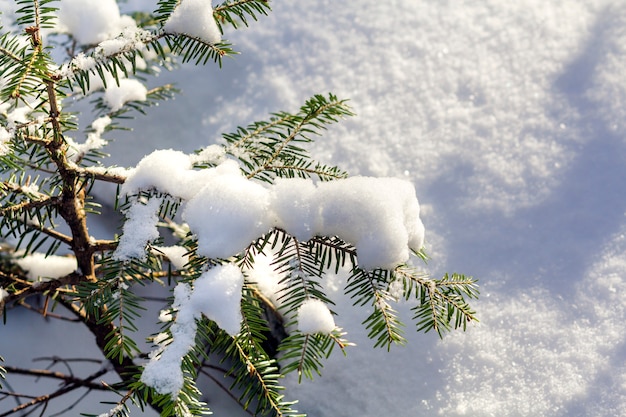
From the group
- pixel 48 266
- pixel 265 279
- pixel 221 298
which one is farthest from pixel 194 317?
pixel 48 266

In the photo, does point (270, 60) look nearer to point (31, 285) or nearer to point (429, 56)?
point (429, 56)

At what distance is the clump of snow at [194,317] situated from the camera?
0.62 meters

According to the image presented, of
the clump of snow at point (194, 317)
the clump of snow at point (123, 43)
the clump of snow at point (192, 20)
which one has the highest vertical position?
the clump of snow at point (192, 20)

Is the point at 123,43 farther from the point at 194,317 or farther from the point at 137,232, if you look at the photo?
the point at 194,317

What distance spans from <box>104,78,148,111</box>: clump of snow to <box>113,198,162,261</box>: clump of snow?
466 mm

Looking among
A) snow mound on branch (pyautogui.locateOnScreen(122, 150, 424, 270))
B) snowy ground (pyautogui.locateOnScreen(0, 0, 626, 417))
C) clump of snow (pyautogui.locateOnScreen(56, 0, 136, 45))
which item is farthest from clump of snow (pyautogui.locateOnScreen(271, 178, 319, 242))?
clump of snow (pyautogui.locateOnScreen(56, 0, 136, 45))

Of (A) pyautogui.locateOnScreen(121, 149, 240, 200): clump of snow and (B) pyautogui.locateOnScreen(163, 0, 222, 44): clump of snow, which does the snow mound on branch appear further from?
(B) pyautogui.locateOnScreen(163, 0, 222, 44): clump of snow

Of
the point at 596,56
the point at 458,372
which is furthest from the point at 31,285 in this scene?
the point at 596,56

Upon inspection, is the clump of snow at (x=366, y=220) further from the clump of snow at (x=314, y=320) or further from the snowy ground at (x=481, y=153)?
the snowy ground at (x=481, y=153)

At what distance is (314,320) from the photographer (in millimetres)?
665

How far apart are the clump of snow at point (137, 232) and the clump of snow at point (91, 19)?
0.51 meters

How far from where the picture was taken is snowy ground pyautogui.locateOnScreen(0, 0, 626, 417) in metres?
1.06

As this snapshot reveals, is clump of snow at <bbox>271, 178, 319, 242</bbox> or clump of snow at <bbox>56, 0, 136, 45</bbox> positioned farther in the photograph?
clump of snow at <bbox>56, 0, 136, 45</bbox>

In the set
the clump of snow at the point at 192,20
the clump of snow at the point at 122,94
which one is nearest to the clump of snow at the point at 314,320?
the clump of snow at the point at 192,20
